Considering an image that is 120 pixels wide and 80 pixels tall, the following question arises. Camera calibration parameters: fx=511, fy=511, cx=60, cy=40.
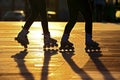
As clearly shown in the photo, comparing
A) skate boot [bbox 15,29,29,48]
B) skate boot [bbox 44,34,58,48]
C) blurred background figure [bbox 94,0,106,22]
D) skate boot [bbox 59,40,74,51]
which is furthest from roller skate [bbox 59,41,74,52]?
blurred background figure [bbox 94,0,106,22]

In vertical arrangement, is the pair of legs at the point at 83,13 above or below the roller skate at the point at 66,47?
above

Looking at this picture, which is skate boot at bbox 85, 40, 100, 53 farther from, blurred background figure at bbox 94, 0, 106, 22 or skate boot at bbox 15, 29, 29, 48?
blurred background figure at bbox 94, 0, 106, 22

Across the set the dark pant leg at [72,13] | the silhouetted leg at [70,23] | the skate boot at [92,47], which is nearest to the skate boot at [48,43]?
the silhouetted leg at [70,23]

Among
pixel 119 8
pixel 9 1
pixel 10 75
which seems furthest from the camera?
pixel 9 1

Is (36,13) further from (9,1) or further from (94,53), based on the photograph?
(9,1)

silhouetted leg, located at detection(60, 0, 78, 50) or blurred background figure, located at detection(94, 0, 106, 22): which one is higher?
silhouetted leg, located at detection(60, 0, 78, 50)

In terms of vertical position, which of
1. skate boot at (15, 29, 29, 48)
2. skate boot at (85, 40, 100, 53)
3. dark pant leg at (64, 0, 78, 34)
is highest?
dark pant leg at (64, 0, 78, 34)

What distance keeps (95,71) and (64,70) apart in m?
0.44

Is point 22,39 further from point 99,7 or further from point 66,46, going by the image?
point 99,7

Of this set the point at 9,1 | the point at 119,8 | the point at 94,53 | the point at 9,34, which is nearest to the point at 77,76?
the point at 94,53

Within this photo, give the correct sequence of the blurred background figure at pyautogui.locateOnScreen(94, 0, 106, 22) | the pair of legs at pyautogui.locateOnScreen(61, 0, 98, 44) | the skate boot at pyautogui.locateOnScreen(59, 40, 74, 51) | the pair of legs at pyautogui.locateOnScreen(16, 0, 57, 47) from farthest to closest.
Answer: the blurred background figure at pyautogui.locateOnScreen(94, 0, 106, 22) < the pair of legs at pyautogui.locateOnScreen(16, 0, 57, 47) < the skate boot at pyautogui.locateOnScreen(59, 40, 74, 51) < the pair of legs at pyautogui.locateOnScreen(61, 0, 98, 44)

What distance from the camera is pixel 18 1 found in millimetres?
68188

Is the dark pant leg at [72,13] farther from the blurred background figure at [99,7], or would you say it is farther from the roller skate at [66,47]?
the blurred background figure at [99,7]

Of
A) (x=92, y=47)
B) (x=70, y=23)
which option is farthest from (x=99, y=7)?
(x=92, y=47)
